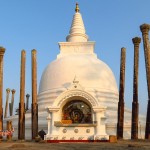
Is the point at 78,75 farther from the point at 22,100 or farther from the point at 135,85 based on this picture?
the point at 135,85

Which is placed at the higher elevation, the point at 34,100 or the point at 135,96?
the point at 135,96

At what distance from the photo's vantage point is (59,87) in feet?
90.6

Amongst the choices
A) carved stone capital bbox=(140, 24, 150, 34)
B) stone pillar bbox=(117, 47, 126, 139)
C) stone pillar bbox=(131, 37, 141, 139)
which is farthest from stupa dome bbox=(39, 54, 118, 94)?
carved stone capital bbox=(140, 24, 150, 34)

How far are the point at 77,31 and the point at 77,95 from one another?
15505mm

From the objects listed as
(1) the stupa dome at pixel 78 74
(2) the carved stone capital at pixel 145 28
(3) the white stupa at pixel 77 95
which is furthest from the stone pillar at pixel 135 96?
(1) the stupa dome at pixel 78 74

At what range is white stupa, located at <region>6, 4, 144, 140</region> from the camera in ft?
64.4

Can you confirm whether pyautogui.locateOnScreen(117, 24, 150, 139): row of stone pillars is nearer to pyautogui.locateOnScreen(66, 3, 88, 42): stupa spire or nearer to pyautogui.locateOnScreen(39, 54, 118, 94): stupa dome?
pyautogui.locateOnScreen(39, 54, 118, 94): stupa dome

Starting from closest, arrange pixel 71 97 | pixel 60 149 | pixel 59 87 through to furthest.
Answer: pixel 60 149 → pixel 71 97 → pixel 59 87

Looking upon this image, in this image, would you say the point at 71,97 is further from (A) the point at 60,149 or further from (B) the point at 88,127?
(A) the point at 60,149

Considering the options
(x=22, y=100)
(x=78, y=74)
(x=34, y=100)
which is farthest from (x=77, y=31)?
(x=22, y=100)

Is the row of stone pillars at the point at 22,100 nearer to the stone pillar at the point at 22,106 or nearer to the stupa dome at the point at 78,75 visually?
the stone pillar at the point at 22,106

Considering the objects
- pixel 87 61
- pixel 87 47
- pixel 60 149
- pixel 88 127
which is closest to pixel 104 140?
pixel 88 127

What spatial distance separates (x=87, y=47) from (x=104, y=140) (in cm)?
1532

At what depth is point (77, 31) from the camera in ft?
112
